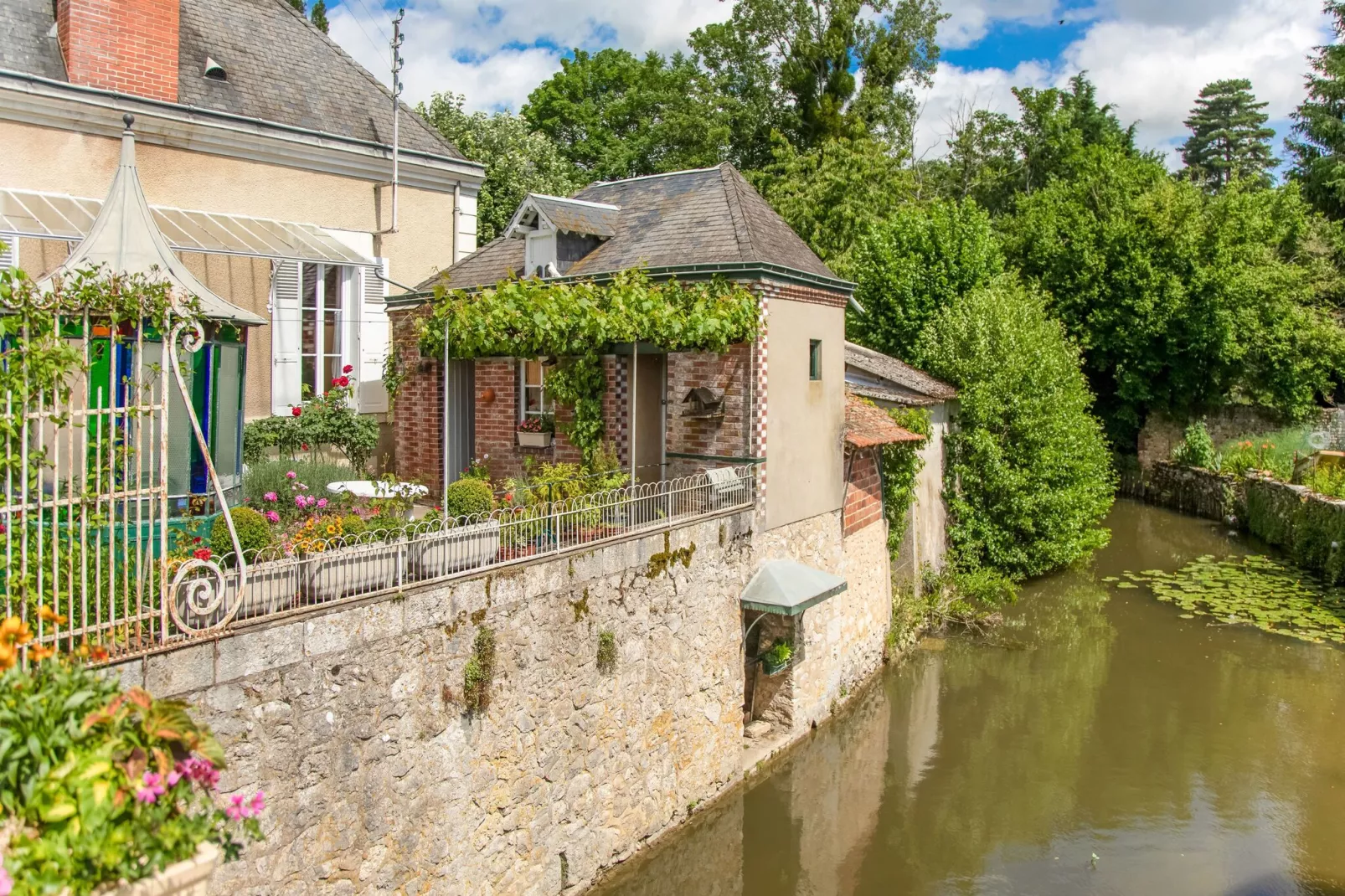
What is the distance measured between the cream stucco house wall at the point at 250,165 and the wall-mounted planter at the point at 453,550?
6434 mm

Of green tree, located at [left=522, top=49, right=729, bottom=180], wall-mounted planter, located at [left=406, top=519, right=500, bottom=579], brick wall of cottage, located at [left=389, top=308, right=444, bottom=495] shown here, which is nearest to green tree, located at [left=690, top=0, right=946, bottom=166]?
green tree, located at [left=522, top=49, right=729, bottom=180]

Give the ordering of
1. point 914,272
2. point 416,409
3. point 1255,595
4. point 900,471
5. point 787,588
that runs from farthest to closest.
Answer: point 914,272
point 1255,595
point 900,471
point 416,409
point 787,588

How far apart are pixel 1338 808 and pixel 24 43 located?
64.1 feet

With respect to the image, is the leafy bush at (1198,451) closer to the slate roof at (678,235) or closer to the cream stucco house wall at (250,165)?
the slate roof at (678,235)

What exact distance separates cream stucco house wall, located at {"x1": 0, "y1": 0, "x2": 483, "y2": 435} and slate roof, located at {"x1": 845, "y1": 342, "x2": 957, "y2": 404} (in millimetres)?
7676

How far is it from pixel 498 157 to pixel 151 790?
2756 cm

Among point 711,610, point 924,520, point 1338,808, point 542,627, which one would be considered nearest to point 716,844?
point 711,610

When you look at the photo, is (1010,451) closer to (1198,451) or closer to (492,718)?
(492,718)

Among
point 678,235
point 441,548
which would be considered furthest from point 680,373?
point 441,548

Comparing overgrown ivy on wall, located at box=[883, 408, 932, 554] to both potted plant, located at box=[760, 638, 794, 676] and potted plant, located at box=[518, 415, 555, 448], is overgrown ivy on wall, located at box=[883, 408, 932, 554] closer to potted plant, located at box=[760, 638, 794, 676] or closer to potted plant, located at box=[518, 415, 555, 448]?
potted plant, located at box=[760, 638, 794, 676]

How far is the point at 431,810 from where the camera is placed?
7.95m

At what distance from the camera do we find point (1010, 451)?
20.5 m

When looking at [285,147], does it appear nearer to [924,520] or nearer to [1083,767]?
[924,520]

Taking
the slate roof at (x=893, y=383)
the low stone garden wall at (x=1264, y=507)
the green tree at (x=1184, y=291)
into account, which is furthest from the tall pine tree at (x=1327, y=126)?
the slate roof at (x=893, y=383)
